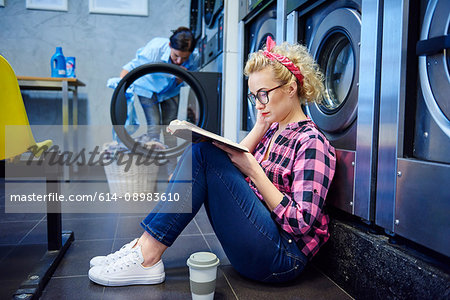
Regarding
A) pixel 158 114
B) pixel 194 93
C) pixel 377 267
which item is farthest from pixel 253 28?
pixel 377 267

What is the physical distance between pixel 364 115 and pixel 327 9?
0.50m

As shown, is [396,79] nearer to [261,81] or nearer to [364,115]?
[364,115]

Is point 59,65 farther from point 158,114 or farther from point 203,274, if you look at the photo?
point 203,274

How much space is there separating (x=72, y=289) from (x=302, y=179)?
785 mm

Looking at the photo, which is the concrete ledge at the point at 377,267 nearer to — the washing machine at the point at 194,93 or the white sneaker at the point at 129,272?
the white sneaker at the point at 129,272

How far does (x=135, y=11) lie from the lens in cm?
363

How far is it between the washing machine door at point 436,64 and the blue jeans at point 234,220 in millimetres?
519

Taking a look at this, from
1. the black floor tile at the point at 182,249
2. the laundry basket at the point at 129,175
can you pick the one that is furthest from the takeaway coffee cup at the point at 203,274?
the laundry basket at the point at 129,175

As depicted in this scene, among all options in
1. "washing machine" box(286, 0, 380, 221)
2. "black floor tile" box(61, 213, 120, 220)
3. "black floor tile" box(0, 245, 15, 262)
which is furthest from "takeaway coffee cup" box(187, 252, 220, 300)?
"black floor tile" box(61, 213, 120, 220)

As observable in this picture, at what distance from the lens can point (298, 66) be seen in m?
1.24

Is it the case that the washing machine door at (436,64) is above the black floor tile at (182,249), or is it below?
above

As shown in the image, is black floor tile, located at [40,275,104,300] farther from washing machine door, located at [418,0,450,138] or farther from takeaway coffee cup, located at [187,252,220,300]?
washing machine door, located at [418,0,450,138]

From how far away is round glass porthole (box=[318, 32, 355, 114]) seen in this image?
4.18 ft

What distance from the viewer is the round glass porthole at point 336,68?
128 centimetres
